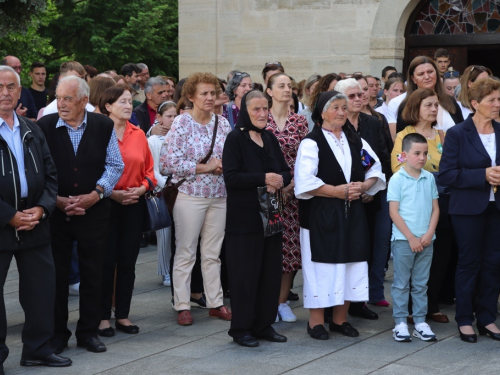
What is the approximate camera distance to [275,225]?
6957mm

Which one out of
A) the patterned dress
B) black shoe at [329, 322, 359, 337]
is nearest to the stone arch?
the patterned dress

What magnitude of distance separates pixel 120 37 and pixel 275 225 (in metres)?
22.3

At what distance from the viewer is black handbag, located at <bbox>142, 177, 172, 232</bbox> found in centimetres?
752

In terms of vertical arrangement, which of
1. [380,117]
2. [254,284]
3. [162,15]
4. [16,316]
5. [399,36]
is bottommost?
[16,316]

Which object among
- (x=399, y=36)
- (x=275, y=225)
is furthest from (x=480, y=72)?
(x=399, y=36)

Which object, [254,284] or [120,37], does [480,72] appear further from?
[120,37]

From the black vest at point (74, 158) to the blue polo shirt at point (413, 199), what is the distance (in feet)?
7.87

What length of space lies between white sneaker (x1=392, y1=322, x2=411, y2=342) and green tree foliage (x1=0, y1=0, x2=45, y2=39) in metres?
4.91

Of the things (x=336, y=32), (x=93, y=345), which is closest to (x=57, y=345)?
(x=93, y=345)

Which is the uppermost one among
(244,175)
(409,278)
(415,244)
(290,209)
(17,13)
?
(17,13)

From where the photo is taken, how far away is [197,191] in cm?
761

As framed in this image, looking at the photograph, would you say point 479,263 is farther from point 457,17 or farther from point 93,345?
point 457,17

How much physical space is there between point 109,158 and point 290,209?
5.60ft

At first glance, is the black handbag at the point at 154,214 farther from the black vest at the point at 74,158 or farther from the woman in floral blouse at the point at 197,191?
the black vest at the point at 74,158
